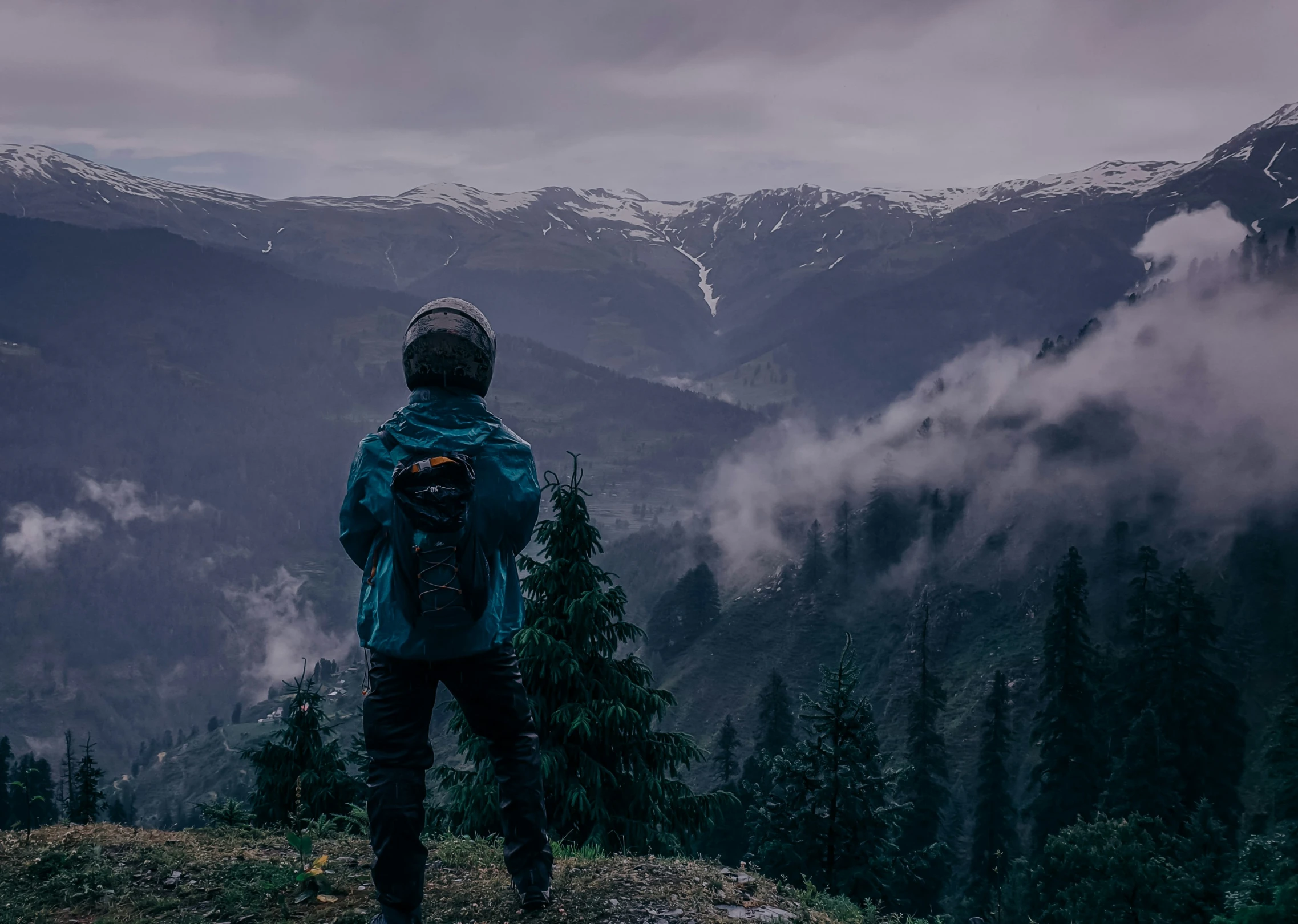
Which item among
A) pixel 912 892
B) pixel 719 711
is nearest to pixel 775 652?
pixel 719 711

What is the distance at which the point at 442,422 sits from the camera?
597 centimetres

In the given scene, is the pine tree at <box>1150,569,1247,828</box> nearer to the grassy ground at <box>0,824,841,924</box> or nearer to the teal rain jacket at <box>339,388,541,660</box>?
the grassy ground at <box>0,824,841,924</box>

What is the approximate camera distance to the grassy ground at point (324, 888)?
6582 mm

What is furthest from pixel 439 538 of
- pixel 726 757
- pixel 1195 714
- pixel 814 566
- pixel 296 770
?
pixel 814 566

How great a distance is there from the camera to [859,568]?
14000cm

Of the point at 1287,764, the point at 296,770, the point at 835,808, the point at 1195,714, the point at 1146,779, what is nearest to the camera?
the point at 296,770

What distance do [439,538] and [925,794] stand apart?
52.5m

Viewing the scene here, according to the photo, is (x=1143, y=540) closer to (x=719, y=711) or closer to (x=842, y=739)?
(x=719, y=711)

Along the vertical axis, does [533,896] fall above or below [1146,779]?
above

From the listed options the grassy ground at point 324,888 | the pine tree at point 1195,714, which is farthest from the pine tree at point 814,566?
the grassy ground at point 324,888

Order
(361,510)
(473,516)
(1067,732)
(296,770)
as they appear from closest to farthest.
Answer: (473,516) < (361,510) < (296,770) < (1067,732)

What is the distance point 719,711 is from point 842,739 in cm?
9646

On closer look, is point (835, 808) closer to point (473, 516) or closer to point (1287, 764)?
point (1287, 764)

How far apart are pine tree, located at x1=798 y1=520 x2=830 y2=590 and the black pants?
13781 cm
